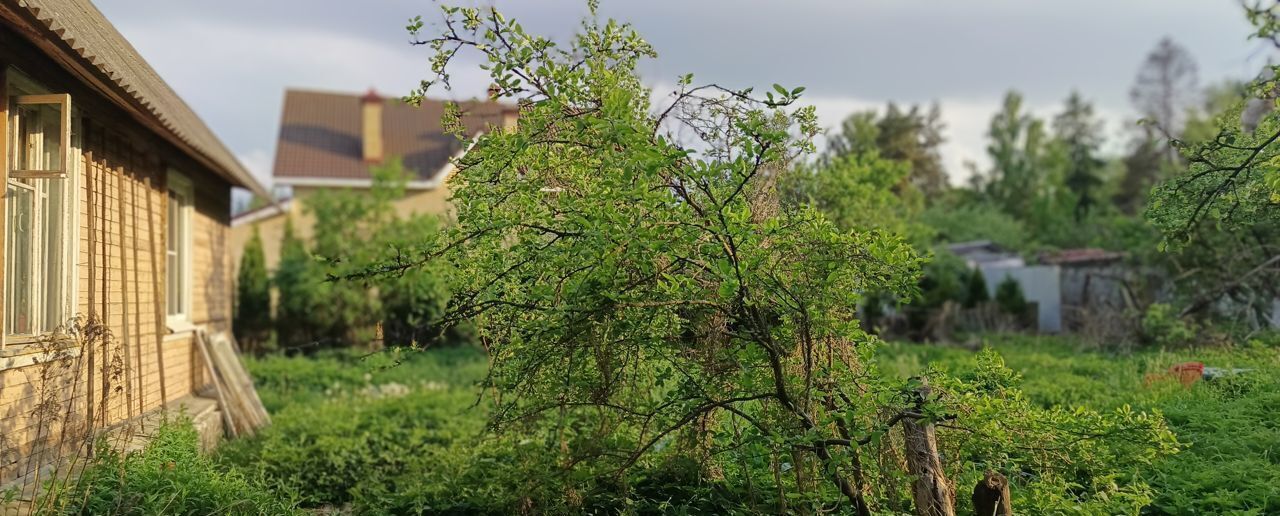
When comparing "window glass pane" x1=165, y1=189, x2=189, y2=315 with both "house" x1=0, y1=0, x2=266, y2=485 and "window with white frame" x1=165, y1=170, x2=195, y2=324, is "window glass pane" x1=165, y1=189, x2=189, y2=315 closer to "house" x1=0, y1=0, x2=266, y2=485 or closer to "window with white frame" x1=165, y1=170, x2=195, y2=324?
"window with white frame" x1=165, y1=170, x2=195, y2=324

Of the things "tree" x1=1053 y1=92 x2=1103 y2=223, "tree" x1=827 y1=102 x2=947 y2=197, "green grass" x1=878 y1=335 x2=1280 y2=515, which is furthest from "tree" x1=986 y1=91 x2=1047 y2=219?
"green grass" x1=878 y1=335 x2=1280 y2=515

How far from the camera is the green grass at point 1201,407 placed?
482 centimetres

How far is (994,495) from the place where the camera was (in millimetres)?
4160

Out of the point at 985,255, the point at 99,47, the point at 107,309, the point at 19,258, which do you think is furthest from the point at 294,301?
the point at 985,255

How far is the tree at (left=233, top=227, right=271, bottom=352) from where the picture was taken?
16.6m

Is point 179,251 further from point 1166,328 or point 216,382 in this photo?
point 1166,328

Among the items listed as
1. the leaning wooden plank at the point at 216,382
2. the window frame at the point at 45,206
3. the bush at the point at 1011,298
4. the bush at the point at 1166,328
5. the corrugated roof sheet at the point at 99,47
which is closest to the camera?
the corrugated roof sheet at the point at 99,47

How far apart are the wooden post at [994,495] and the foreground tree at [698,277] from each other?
0.70 feet

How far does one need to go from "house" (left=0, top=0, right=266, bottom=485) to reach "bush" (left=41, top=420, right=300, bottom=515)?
9.6 inches

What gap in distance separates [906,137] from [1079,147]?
19.4 meters

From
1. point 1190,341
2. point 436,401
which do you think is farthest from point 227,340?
point 1190,341

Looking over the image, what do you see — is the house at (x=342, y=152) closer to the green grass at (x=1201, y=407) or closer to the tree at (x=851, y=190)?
the tree at (x=851, y=190)

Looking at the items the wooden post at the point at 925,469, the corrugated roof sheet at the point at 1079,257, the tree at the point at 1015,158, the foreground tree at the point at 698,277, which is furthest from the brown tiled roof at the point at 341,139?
the tree at the point at 1015,158

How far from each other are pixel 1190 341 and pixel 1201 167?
5.37m
